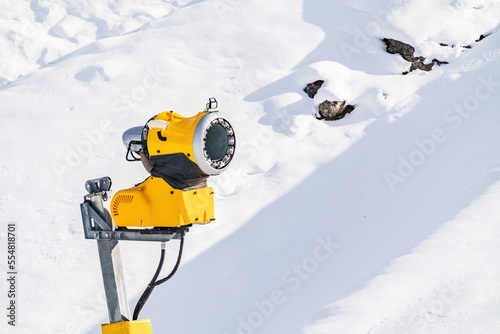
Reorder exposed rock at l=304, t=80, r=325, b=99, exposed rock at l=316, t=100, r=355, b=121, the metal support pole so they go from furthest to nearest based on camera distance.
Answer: exposed rock at l=304, t=80, r=325, b=99 → exposed rock at l=316, t=100, r=355, b=121 → the metal support pole

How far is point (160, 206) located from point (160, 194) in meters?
0.06

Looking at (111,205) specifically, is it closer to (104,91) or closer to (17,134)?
(17,134)

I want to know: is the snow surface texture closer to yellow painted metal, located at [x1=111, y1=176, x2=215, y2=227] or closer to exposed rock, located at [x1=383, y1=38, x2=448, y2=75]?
exposed rock, located at [x1=383, y1=38, x2=448, y2=75]

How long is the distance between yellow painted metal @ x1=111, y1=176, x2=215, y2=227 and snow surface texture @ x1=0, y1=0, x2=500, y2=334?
7.10 feet

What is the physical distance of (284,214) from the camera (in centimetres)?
938

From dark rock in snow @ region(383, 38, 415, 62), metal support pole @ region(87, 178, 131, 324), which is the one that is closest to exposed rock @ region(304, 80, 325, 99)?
dark rock in snow @ region(383, 38, 415, 62)

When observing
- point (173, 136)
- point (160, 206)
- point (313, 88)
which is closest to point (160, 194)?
point (160, 206)

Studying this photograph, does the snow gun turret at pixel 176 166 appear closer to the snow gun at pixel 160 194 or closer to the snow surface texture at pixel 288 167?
the snow gun at pixel 160 194

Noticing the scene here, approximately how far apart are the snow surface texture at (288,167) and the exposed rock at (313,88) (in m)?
0.25

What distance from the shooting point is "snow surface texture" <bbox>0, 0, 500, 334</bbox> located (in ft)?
17.4

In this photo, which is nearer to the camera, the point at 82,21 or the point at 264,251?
the point at 264,251

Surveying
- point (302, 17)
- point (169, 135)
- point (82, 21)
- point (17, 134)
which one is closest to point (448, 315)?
point (169, 135)

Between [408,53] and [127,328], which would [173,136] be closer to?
[127,328]

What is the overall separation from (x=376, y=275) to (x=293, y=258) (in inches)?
130
